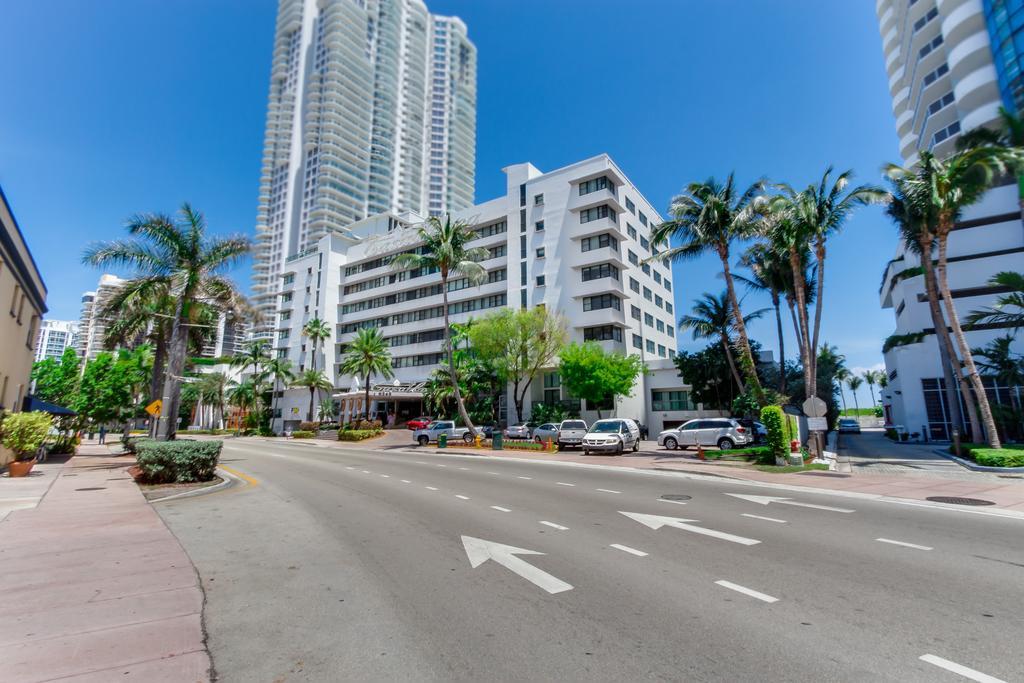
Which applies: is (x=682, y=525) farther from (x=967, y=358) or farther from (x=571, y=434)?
(x=571, y=434)

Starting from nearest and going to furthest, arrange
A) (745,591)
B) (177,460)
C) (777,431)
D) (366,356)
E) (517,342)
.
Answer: (745,591), (177,460), (777,431), (517,342), (366,356)

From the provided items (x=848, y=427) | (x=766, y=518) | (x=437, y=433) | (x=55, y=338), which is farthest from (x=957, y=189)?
(x=55, y=338)

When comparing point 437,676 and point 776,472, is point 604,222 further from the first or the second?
point 437,676

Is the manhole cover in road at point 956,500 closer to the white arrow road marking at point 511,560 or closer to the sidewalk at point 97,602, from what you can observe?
the white arrow road marking at point 511,560

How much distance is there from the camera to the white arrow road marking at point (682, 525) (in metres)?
7.50

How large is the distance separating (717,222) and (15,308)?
103 ft

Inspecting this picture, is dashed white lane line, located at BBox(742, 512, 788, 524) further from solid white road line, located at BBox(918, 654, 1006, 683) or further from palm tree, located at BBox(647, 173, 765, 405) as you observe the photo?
palm tree, located at BBox(647, 173, 765, 405)

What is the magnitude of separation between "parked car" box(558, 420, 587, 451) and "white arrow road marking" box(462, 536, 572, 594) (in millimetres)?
22144

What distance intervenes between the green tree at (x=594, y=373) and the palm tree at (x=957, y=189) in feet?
66.2

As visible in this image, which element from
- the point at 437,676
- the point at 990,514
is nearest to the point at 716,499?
the point at 990,514

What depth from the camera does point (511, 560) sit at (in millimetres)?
6531

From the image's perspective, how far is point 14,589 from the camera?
5.45m

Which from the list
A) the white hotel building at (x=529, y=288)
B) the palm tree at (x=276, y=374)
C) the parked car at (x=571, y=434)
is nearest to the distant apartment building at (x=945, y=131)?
the white hotel building at (x=529, y=288)

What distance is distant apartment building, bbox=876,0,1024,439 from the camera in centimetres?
3294
